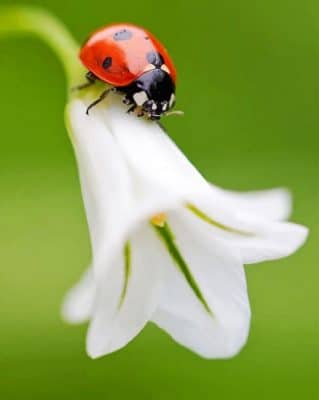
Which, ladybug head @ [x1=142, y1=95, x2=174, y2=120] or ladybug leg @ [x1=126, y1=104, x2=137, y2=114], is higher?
ladybug leg @ [x1=126, y1=104, x2=137, y2=114]

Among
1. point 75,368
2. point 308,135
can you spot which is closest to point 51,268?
point 75,368

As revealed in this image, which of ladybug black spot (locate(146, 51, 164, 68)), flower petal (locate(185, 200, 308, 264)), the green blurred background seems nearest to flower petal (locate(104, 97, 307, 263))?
flower petal (locate(185, 200, 308, 264))

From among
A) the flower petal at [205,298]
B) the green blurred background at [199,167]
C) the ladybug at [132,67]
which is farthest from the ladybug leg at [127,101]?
the green blurred background at [199,167]

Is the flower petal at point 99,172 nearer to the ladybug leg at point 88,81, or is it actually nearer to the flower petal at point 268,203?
the ladybug leg at point 88,81

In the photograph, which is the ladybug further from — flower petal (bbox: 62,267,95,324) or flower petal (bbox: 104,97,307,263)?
flower petal (bbox: 62,267,95,324)

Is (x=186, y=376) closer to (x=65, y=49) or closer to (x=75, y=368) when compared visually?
(x=75, y=368)

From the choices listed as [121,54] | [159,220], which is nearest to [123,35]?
[121,54]
